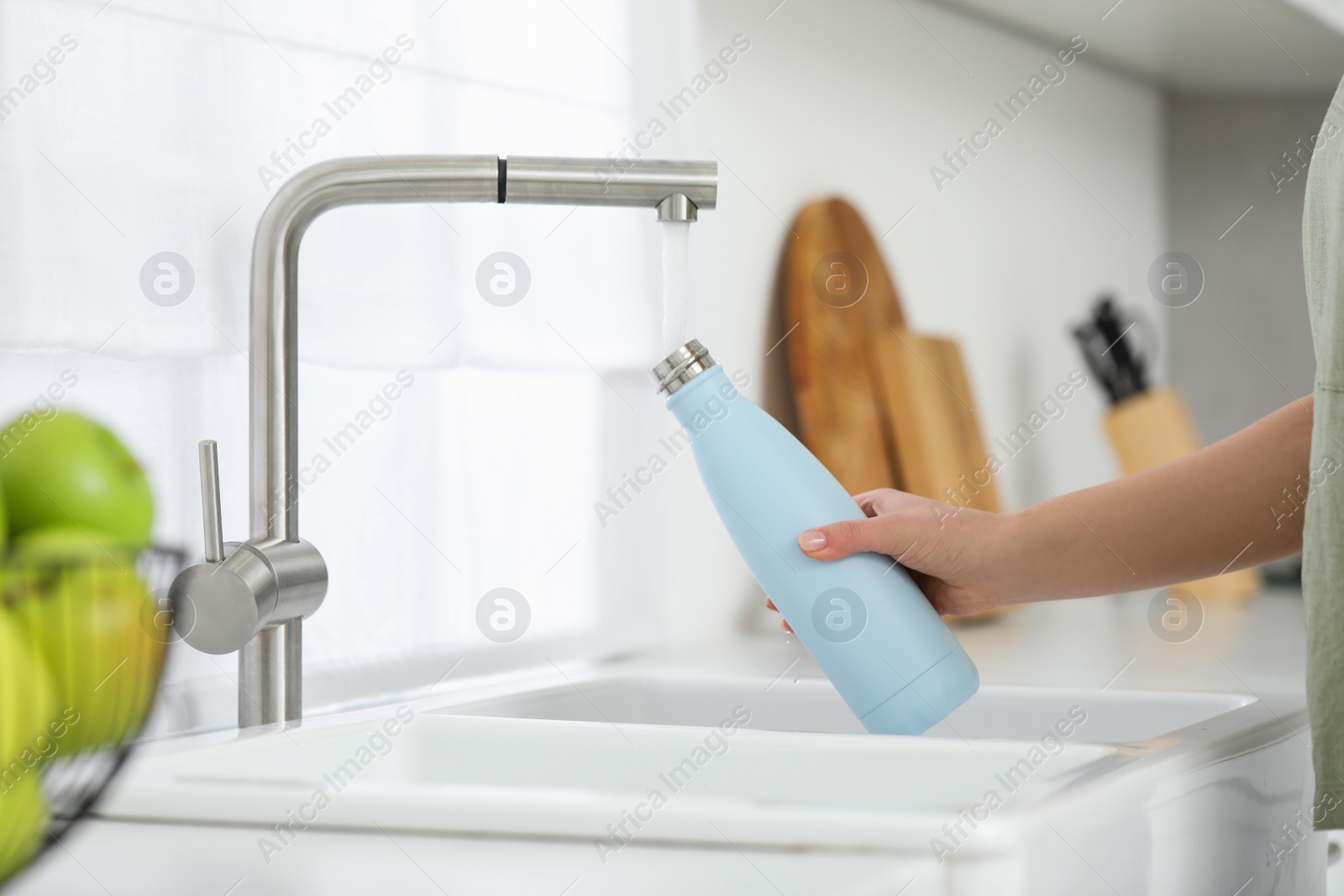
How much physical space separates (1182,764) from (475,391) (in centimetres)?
60

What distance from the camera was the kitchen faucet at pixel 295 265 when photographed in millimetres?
633

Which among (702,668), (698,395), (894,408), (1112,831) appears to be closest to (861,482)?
(894,408)

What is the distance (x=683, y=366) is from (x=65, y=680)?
16.1 inches

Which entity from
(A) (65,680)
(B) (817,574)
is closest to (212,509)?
(B) (817,574)

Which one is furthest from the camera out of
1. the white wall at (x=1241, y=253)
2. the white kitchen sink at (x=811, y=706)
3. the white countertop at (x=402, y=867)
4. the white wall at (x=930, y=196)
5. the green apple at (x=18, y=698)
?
the white wall at (x=1241, y=253)

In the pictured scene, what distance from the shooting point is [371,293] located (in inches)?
35.7

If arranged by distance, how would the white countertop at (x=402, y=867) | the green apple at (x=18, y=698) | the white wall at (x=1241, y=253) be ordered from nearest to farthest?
1. the green apple at (x=18, y=698)
2. the white countertop at (x=402, y=867)
3. the white wall at (x=1241, y=253)

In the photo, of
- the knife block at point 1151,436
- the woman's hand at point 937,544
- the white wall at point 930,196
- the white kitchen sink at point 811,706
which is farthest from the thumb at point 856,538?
the knife block at point 1151,436

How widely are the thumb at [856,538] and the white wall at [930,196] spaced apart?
61cm

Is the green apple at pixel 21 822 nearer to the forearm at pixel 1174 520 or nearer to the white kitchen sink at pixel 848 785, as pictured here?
the white kitchen sink at pixel 848 785

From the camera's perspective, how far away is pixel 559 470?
3.54 feet

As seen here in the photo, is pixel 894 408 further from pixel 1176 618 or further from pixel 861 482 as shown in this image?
pixel 1176 618

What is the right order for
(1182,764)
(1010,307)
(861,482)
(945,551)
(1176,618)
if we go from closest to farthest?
1. (1182,764)
2. (945,551)
3. (861,482)
4. (1176,618)
5. (1010,307)

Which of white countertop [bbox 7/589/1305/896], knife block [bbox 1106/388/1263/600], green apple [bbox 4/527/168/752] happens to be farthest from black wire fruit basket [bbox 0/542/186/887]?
knife block [bbox 1106/388/1263/600]
